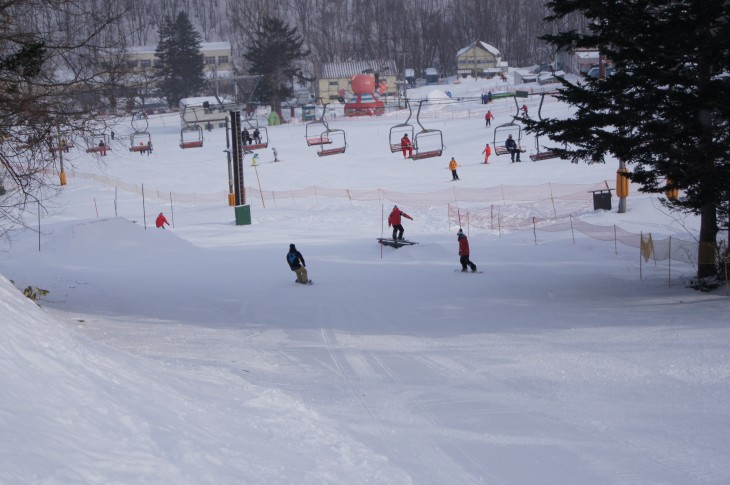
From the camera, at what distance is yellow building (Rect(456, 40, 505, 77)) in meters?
118

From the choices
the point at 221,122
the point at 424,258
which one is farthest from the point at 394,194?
the point at 221,122

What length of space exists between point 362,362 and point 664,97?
27.1 feet

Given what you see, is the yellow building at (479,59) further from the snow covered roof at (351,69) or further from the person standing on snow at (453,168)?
the person standing on snow at (453,168)

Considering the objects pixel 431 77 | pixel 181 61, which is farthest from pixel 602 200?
pixel 431 77

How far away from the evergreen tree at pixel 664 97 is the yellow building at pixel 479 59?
4055 inches

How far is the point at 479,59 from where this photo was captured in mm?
120125

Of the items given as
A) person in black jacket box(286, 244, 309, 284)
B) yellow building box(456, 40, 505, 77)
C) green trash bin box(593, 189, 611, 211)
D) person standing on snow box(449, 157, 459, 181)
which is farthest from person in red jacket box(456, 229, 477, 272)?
yellow building box(456, 40, 505, 77)

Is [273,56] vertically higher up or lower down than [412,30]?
lower down

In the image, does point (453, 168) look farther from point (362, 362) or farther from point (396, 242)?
point (362, 362)

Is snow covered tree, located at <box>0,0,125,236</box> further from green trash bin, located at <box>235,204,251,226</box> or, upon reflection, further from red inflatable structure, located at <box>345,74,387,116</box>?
red inflatable structure, located at <box>345,74,387,116</box>

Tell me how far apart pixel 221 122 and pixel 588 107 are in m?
78.9

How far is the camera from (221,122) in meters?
92.1

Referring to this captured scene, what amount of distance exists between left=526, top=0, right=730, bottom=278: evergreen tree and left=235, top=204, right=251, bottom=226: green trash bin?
18303mm

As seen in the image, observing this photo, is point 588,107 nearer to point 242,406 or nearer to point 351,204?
point 242,406
